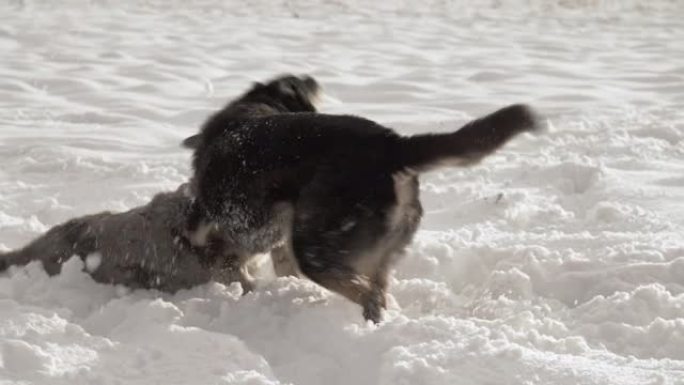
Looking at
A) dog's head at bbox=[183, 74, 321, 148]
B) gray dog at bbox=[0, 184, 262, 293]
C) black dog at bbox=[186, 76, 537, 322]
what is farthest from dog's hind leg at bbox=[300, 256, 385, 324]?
dog's head at bbox=[183, 74, 321, 148]

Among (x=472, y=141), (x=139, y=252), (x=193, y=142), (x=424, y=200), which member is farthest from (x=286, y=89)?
(x=472, y=141)

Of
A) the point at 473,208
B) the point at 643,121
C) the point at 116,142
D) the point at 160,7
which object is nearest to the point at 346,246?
the point at 473,208

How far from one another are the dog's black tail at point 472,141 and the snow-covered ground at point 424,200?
2.07ft

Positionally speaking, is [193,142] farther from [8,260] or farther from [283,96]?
[8,260]

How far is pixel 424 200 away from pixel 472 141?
192 cm

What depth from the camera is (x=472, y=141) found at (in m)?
3.56

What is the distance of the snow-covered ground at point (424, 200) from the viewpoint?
129 inches

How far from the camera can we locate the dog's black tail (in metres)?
3.56

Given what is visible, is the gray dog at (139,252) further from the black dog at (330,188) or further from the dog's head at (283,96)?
the dog's head at (283,96)

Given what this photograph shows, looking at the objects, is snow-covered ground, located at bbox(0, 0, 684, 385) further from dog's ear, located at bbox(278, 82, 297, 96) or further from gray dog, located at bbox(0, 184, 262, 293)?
dog's ear, located at bbox(278, 82, 297, 96)

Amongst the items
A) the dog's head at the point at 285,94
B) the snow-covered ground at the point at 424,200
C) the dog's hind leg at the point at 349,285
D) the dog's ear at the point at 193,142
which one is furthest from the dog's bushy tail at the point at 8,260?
the dog's hind leg at the point at 349,285

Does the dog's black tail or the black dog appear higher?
the dog's black tail

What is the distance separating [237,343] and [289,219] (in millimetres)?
654

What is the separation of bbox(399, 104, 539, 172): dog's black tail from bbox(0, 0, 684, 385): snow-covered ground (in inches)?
24.8
